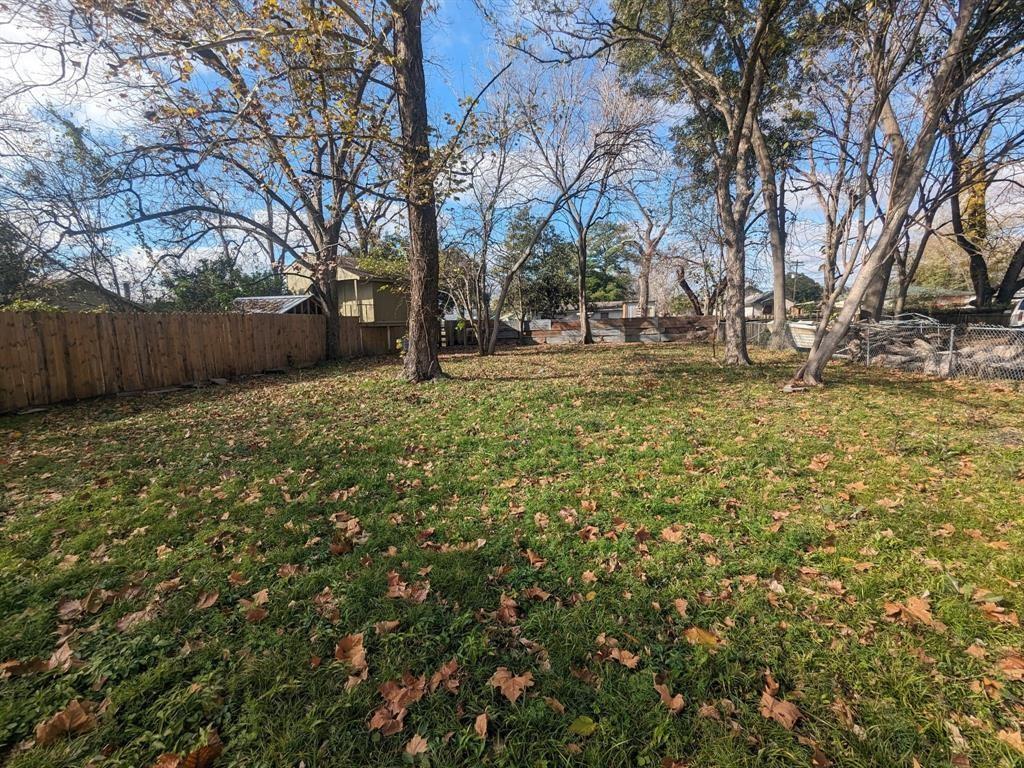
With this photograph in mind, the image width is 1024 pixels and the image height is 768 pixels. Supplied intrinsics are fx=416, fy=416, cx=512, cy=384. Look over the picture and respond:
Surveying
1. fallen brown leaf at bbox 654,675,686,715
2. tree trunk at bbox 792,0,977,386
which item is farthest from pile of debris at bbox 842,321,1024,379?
Answer: fallen brown leaf at bbox 654,675,686,715

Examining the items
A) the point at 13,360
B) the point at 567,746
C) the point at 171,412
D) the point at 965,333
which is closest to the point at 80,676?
the point at 567,746

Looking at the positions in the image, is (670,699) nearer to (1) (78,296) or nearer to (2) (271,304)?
(2) (271,304)

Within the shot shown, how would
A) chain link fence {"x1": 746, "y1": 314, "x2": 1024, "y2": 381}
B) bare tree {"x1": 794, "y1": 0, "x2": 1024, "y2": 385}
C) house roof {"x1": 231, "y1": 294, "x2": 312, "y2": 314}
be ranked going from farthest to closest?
1. house roof {"x1": 231, "y1": 294, "x2": 312, "y2": 314}
2. chain link fence {"x1": 746, "y1": 314, "x2": 1024, "y2": 381}
3. bare tree {"x1": 794, "y1": 0, "x2": 1024, "y2": 385}

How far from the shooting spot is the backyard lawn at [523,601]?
5.57ft

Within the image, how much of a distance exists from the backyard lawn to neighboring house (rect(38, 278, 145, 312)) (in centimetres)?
1281

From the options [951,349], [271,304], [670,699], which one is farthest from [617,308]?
[670,699]

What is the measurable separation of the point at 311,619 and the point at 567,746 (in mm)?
1518

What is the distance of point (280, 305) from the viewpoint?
54.1 feet

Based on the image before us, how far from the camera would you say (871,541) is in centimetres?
287

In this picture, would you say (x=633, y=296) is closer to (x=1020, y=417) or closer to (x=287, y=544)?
(x=1020, y=417)

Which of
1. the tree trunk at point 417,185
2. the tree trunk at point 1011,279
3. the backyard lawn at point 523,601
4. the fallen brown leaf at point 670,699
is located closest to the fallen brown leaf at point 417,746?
the backyard lawn at point 523,601

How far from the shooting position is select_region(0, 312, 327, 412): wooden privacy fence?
23.2ft

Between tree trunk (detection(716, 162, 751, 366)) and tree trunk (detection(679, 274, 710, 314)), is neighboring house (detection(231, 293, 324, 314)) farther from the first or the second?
tree trunk (detection(679, 274, 710, 314))

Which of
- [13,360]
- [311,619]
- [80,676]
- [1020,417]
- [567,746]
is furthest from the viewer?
[13,360]
